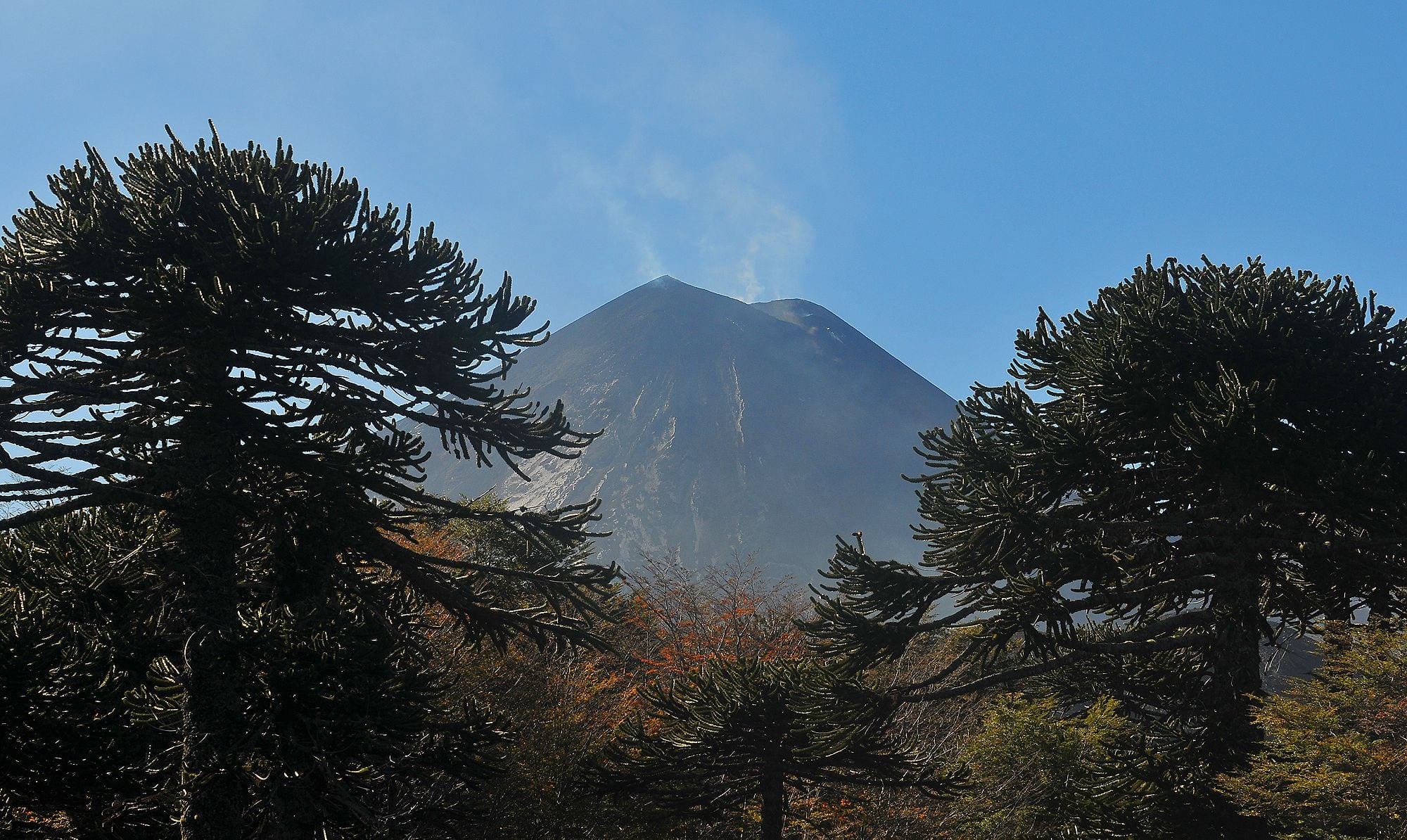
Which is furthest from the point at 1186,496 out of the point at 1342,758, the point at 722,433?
the point at 722,433

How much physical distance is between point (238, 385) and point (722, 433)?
145 m

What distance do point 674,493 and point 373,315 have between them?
126681 mm

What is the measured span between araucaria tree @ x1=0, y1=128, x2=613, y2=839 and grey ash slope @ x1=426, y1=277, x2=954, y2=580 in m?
108

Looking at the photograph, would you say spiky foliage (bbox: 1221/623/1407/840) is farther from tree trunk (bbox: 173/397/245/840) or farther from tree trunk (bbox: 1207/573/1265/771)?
tree trunk (bbox: 173/397/245/840)

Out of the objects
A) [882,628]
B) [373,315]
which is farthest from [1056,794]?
[373,315]

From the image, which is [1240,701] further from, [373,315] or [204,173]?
[204,173]

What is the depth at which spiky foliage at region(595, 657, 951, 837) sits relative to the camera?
10781 millimetres

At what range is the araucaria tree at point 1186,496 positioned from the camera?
10.1 m

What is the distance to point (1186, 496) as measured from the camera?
11.7 m

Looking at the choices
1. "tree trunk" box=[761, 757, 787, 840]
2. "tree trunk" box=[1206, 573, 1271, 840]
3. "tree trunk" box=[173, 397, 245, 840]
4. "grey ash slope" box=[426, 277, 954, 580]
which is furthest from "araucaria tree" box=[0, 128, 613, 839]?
"grey ash slope" box=[426, 277, 954, 580]

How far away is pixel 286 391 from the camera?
9.44m

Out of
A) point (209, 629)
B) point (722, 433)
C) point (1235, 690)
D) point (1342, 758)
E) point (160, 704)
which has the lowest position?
point (1342, 758)

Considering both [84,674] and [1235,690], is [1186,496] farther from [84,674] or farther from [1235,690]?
[84,674]

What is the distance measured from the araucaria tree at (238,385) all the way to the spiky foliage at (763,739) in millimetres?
1795
